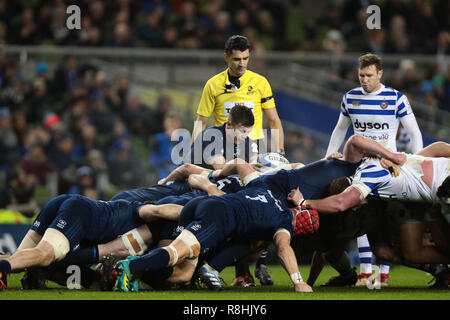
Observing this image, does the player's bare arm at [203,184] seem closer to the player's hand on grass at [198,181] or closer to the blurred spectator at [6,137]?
the player's hand on grass at [198,181]

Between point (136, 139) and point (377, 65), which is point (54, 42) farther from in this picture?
point (377, 65)

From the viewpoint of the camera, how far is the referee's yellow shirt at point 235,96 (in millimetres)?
9727

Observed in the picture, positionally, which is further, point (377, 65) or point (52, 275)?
point (377, 65)

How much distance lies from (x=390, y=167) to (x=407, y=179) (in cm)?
20

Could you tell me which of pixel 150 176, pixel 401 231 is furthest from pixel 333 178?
pixel 150 176

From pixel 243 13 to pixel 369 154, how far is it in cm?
889

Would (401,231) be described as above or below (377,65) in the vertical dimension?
below

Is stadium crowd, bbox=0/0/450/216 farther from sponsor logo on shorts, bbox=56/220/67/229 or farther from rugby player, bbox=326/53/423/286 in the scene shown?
sponsor logo on shorts, bbox=56/220/67/229

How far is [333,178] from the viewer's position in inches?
325

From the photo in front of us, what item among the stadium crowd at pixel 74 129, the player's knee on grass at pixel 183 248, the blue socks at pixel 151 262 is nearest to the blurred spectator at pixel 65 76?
the stadium crowd at pixel 74 129

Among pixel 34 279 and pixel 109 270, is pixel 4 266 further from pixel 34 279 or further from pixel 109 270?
pixel 109 270

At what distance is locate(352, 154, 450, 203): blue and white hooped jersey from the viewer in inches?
316

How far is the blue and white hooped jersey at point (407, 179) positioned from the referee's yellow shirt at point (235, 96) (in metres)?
1.91

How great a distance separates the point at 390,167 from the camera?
820cm
